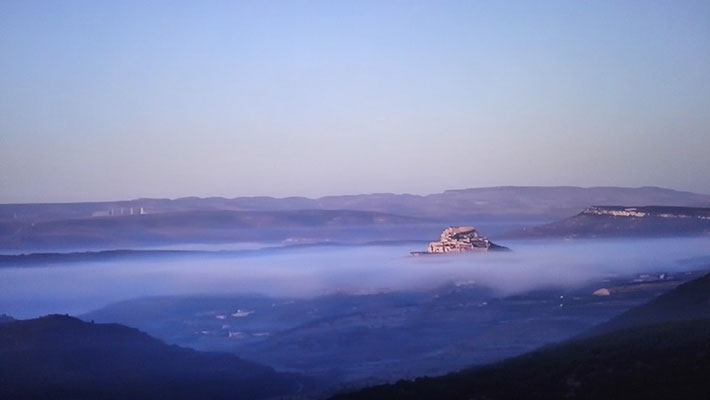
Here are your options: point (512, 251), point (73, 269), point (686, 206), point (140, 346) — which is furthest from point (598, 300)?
point (73, 269)

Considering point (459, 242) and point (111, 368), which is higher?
point (459, 242)

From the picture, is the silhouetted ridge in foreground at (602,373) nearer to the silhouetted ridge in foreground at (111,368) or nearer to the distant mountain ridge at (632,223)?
the silhouetted ridge in foreground at (111,368)

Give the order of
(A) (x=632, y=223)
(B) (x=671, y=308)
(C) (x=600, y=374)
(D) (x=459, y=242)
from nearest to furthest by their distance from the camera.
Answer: (C) (x=600, y=374), (B) (x=671, y=308), (A) (x=632, y=223), (D) (x=459, y=242)

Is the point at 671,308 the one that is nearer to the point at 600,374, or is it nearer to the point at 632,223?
the point at 632,223

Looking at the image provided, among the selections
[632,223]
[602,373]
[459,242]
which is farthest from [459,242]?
[602,373]

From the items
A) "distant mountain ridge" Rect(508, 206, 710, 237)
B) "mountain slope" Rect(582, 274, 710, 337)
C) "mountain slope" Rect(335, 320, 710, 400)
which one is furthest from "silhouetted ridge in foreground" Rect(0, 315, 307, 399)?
"distant mountain ridge" Rect(508, 206, 710, 237)

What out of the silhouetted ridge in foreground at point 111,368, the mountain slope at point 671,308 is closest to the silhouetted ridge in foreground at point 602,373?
the mountain slope at point 671,308

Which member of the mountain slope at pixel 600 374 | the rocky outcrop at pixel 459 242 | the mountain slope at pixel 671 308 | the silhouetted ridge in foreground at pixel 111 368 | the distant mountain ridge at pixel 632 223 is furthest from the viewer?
the rocky outcrop at pixel 459 242

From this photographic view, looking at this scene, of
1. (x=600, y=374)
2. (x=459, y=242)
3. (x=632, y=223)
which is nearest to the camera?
(x=600, y=374)

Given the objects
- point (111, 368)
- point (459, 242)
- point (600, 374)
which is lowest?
point (111, 368)
